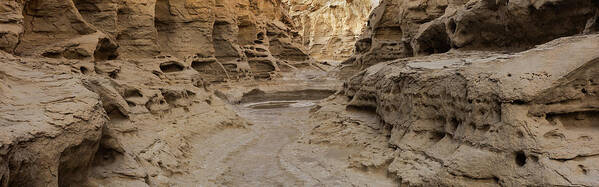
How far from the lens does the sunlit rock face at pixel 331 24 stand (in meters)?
40.5

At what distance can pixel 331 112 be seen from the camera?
1139 centimetres

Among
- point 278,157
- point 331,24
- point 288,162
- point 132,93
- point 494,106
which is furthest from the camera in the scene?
point 331,24

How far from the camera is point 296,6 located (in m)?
45.7

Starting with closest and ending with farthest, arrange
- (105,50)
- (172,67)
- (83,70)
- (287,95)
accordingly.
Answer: (83,70) → (105,50) → (172,67) → (287,95)

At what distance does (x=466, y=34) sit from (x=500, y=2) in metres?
1.14

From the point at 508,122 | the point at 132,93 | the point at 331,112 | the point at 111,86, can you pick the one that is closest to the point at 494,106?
the point at 508,122

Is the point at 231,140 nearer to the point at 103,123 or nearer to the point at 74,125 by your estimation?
the point at 103,123

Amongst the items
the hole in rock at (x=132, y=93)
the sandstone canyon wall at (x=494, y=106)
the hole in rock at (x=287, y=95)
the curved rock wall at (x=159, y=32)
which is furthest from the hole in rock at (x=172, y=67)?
the sandstone canyon wall at (x=494, y=106)

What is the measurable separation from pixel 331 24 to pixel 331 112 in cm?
3231

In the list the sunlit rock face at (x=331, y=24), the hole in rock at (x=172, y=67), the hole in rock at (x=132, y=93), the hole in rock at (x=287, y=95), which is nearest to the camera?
the hole in rock at (x=132, y=93)

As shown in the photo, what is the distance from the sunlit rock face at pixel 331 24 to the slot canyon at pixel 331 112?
2497 centimetres

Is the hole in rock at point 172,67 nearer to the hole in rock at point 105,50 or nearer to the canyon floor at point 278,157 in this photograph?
the hole in rock at point 105,50

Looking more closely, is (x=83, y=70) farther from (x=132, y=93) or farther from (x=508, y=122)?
(x=508, y=122)

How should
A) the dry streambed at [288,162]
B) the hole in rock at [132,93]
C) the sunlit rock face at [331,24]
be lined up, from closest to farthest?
the dry streambed at [288,162] → the hole in rock at [132,93] → the sunlit rock face at [331,24]
